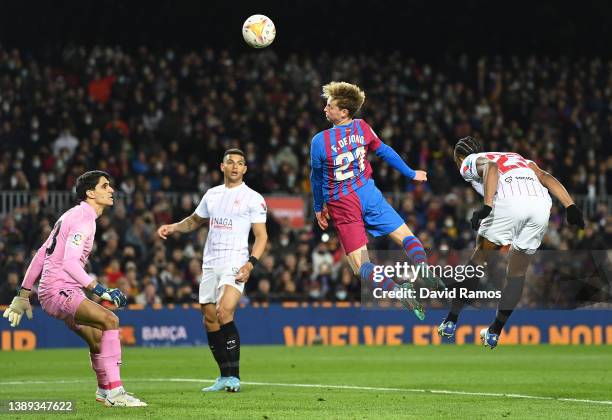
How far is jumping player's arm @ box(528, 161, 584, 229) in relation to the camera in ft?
36.4

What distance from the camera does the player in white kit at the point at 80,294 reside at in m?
10.3

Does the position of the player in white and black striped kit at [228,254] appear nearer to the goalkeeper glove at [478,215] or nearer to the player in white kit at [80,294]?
the player in white kit at [80,294]

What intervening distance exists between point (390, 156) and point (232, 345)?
2611 mm

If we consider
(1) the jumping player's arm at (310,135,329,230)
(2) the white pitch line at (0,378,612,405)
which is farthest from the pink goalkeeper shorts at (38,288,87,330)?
(2) the white pitch line at (0,378,612,405)

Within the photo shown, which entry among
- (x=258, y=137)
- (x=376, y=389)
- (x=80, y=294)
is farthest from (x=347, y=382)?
(x=258, y=137)

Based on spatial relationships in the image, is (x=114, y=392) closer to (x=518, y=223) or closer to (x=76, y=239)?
(x=76, y=239)

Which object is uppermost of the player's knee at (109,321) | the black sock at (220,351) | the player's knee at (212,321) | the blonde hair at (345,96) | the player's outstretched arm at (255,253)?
the blonde hair at (345,96)

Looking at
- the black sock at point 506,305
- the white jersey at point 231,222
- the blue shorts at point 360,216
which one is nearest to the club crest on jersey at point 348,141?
the blue shorts at point 360,216

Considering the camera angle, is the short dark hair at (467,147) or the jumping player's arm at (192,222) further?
the jumping player's arm at (192,222)

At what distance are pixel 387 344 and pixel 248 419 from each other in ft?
42.4

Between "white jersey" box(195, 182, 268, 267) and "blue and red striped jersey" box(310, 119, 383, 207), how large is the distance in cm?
94

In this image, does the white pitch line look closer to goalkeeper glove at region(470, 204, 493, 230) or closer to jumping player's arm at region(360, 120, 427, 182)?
goalkeeper glove at region(470, 204, 493, 230)

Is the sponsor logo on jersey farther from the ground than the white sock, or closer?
farther from the ground

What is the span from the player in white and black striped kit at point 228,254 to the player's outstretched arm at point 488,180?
234 cm
